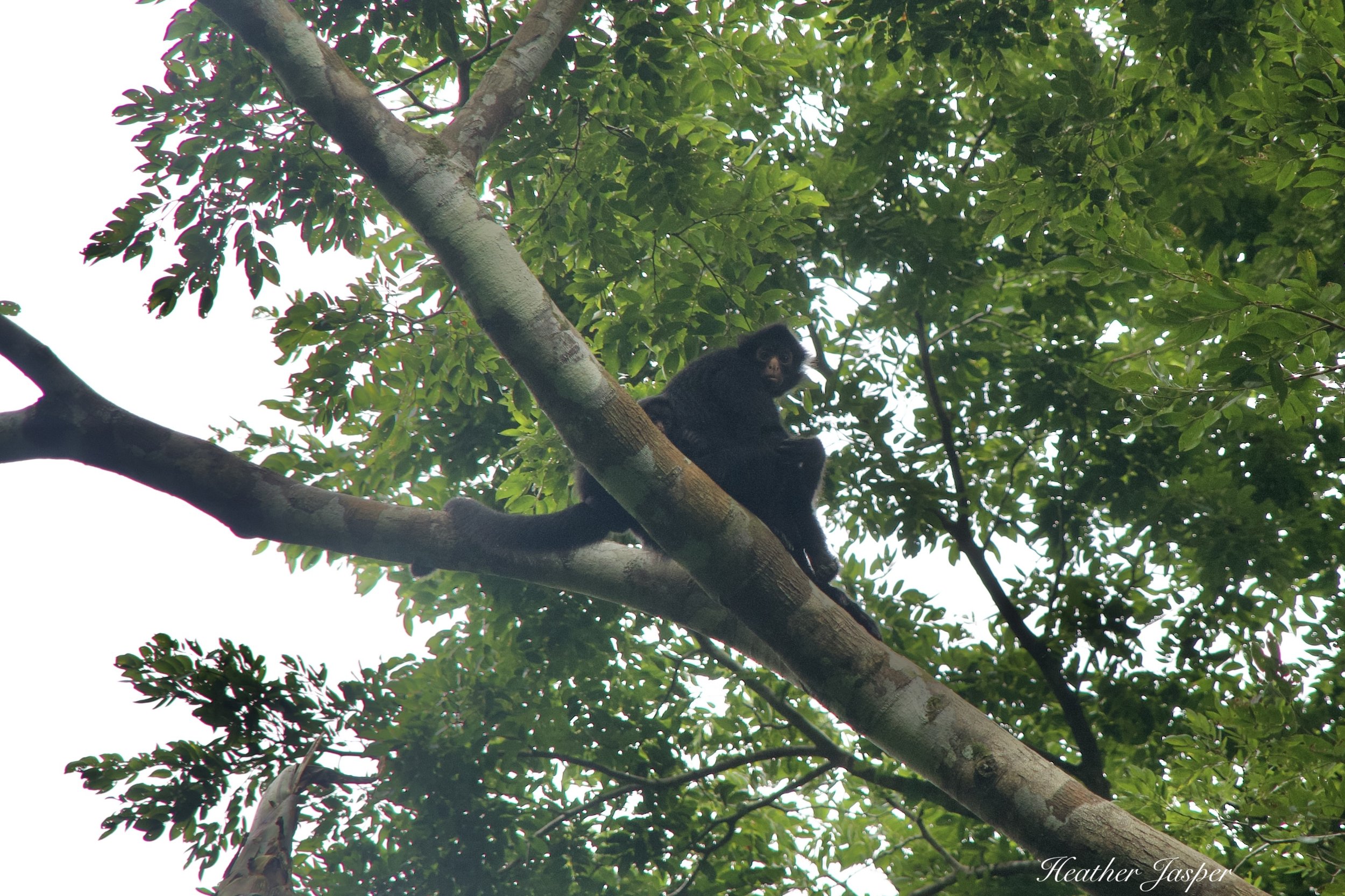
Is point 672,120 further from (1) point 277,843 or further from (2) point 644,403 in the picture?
(1) point 277,843

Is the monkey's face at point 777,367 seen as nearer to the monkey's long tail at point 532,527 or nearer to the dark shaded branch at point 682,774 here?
the monkey's long tail at point 532,527

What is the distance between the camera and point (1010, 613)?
6367 millimetres

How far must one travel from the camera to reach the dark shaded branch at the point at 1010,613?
19.6 feet

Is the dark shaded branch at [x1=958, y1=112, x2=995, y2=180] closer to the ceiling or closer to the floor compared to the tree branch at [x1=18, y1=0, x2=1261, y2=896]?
closer to the ceiling

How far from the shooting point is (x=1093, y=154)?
17.9ft

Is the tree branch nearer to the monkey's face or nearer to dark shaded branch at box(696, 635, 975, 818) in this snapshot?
dark shaded branch at box(696, 635, 975, 818)

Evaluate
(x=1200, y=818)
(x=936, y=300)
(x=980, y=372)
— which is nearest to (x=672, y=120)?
(x=936, y=300)

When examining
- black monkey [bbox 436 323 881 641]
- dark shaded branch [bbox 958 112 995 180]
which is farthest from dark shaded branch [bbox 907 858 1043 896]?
dark shaded branch [bbox 958 112 995 180]

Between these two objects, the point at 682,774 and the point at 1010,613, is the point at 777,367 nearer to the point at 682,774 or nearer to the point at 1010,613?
the point at 1010,613

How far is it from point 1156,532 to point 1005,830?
3716 mm

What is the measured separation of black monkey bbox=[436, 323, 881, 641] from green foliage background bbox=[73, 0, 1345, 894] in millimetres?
359

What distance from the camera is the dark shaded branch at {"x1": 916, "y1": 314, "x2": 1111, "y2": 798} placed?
5.96 meters
